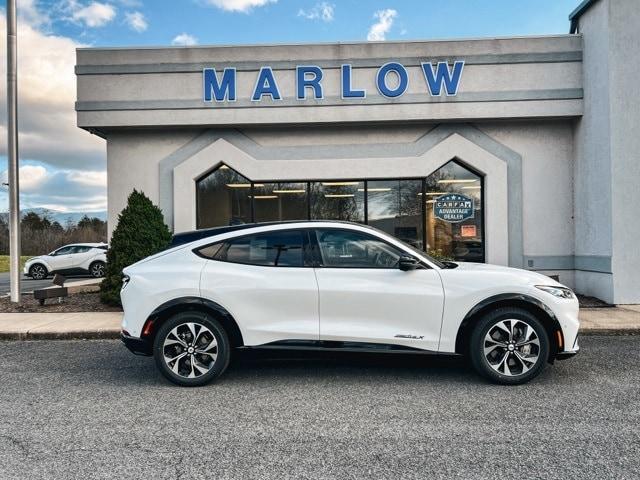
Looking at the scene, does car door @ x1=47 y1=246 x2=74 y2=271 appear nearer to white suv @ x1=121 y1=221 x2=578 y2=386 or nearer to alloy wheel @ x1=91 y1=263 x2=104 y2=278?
alloy wheel @ x1=91 y1=263 x2=104 y2=278

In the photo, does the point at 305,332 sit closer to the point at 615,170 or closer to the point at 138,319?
the point at 138,319

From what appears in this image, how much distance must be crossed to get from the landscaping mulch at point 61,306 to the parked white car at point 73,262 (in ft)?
26.3

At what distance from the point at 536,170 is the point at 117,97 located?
1007 centimetres

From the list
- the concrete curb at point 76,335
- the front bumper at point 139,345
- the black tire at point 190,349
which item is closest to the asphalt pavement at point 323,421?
the black tire at point 190,349

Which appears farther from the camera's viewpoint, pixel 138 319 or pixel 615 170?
pixel 615 170

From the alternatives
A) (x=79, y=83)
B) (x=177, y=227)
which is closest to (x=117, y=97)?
(x=79, y=83)

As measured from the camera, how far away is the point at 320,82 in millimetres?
11102

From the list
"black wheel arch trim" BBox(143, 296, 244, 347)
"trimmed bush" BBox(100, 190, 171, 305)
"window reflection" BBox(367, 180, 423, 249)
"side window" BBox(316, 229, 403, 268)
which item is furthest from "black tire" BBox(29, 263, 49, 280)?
"side window" BBox(316, 229, 403, 268)

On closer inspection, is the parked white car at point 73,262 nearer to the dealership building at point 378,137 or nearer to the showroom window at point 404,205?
the dealership building at point 378,137

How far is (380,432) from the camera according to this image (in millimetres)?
3816

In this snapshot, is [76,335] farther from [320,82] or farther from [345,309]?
[320,82]

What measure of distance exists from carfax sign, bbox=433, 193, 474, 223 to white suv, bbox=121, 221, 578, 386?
646 cm

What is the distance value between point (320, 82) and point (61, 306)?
7542 mm

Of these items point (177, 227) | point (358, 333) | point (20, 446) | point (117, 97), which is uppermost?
point (117, 97)
